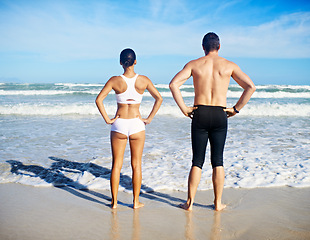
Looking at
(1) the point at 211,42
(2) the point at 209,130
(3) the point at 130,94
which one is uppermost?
(1) the point at 211,42

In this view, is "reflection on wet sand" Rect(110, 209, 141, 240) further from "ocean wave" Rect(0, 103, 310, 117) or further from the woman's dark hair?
"ocean wave" Rect(0, 103, 310, 117)

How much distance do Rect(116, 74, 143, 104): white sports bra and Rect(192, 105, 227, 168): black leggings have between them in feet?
2.68

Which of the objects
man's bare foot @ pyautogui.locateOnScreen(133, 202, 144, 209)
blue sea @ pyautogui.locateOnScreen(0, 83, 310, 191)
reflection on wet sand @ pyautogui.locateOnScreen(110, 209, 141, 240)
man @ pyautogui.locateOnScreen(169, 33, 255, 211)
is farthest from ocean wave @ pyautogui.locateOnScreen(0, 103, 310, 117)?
reflection on wet sand @ pyautogui.locateOnScreen(110, 209, 141, 240)

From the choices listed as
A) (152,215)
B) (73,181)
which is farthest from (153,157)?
(152,215)

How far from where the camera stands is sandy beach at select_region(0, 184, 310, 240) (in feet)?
9.87

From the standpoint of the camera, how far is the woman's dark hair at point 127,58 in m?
3.41

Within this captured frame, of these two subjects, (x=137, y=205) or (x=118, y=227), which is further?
(x=137, y=205)

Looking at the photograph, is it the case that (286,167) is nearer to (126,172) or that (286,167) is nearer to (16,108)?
(126,172)

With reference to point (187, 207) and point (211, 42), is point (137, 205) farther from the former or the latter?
point (211, 42)

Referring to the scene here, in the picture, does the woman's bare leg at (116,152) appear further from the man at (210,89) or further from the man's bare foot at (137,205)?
the man at (210,89)

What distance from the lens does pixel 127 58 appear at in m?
3.41

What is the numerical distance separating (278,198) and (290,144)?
3.94 meters

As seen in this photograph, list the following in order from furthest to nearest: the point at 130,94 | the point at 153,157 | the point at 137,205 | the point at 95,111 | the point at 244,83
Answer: the point at 95,111
the point at 153,157
the point at 137,205
the point at 130,94
the point at 244,83

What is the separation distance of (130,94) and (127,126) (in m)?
0.43
